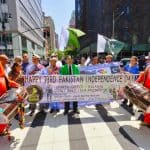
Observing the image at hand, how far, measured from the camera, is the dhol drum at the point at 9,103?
5.56m

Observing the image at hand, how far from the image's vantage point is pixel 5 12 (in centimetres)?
5019

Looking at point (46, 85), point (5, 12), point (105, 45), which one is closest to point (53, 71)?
point (46, 85)

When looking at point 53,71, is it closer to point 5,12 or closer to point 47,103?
point 47,103

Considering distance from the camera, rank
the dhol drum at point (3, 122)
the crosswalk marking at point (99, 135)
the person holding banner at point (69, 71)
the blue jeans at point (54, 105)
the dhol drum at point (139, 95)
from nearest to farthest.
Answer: the dhol drum at point (3, 122), the crosswalk marking at point (99, 135), the dhol drum at point (139, 95), the person holding banner at point (69, 71), the blue jeans at point (54, 105)

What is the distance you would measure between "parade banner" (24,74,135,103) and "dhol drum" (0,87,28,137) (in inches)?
61.8

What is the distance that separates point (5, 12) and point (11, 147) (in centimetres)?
4708

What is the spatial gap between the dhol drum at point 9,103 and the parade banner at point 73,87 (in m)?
1.57

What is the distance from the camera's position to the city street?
590cm

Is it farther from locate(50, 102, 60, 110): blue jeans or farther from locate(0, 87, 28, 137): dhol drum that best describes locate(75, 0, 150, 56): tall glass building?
locate(0, 87, 28, 137): dhol drum

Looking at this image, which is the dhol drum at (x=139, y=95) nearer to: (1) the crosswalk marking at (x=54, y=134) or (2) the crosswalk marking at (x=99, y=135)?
(2) the crosswalk marking at (x=99, y=135)

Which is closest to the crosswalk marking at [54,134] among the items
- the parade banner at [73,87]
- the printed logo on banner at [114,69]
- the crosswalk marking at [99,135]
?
the crosswalk marking at [99,135]

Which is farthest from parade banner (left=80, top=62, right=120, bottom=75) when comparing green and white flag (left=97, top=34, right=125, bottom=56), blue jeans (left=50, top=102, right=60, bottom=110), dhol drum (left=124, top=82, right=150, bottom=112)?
green and white flag (left=97, top=34, right=125, bottom=56)

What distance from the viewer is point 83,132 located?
6.71m

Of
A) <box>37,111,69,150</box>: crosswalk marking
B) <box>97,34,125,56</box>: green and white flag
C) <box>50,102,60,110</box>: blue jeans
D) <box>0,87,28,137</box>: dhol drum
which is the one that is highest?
<box>97,34,125,56</box>: green and white flag
